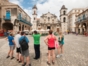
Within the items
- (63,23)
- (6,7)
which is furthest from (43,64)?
(63,23)

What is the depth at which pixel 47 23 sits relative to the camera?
48.2 m

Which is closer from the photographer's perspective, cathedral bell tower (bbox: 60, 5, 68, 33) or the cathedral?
cathedral bell tower (bbox: 60, 5, 68, 33)

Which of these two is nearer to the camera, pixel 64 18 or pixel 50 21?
pixel 64 18

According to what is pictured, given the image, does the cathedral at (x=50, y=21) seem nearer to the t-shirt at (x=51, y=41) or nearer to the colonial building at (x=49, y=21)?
the colonial building at (x=49, y=21)

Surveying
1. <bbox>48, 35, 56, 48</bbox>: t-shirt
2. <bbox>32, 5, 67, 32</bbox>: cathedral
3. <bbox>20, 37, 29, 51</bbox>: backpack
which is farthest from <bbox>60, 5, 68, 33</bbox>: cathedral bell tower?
<bbox>20, 37, 29, 51</bbox>: backpack

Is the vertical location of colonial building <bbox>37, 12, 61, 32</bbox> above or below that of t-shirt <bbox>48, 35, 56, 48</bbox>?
above

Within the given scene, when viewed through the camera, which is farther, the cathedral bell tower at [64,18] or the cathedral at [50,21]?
the cathedral at [50,21]

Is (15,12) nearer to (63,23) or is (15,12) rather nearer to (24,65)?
(24,65)

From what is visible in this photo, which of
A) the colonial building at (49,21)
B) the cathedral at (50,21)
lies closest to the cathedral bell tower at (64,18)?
the cathedral at (50,21)

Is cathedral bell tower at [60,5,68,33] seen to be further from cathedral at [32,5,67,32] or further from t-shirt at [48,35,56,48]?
t-shirt at [48,35,56,48]

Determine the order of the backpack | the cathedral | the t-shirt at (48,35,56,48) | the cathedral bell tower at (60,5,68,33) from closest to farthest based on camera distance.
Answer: the backpack → the t-shirt at (48,35,56,48) → the cathedral bell tower at (60,5,68,33) → the cathedral

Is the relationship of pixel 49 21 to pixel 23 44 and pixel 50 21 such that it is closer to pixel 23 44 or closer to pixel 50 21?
pixel 50 21

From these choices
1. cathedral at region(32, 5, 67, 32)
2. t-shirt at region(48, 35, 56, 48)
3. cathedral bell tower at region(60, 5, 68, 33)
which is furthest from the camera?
cathedral at region(32, 5, 67, 32)

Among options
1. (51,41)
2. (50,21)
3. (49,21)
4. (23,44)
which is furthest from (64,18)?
(23,44)
